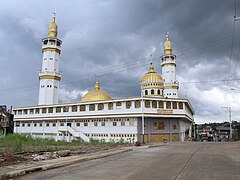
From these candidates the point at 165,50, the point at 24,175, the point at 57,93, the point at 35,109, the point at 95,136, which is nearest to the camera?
the point at 24,175

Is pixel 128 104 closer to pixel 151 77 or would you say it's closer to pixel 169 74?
pixel 151 77

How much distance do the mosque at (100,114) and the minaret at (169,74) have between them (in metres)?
4.61

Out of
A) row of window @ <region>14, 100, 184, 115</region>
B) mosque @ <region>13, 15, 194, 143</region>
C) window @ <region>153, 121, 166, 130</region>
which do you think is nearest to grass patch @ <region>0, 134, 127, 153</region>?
mosque @ <region>13, 15, 194, 143</region>

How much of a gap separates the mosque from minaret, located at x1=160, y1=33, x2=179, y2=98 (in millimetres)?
4612

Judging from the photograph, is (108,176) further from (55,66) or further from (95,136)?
(55,66)

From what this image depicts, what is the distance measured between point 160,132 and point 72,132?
14.8 meters

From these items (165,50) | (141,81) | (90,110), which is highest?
(165,50)

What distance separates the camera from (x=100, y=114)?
35750mm

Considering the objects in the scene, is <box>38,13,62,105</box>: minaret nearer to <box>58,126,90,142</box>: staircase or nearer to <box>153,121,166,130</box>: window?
<box>58,126,90,142</box>: staircase

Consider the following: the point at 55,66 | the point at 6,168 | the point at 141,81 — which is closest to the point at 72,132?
the point at 55,66

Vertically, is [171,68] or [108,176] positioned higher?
[171,68]

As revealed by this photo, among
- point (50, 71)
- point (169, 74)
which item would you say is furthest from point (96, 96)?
point (169, 74)

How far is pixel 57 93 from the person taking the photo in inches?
1934

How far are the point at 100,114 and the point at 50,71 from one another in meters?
18.8
